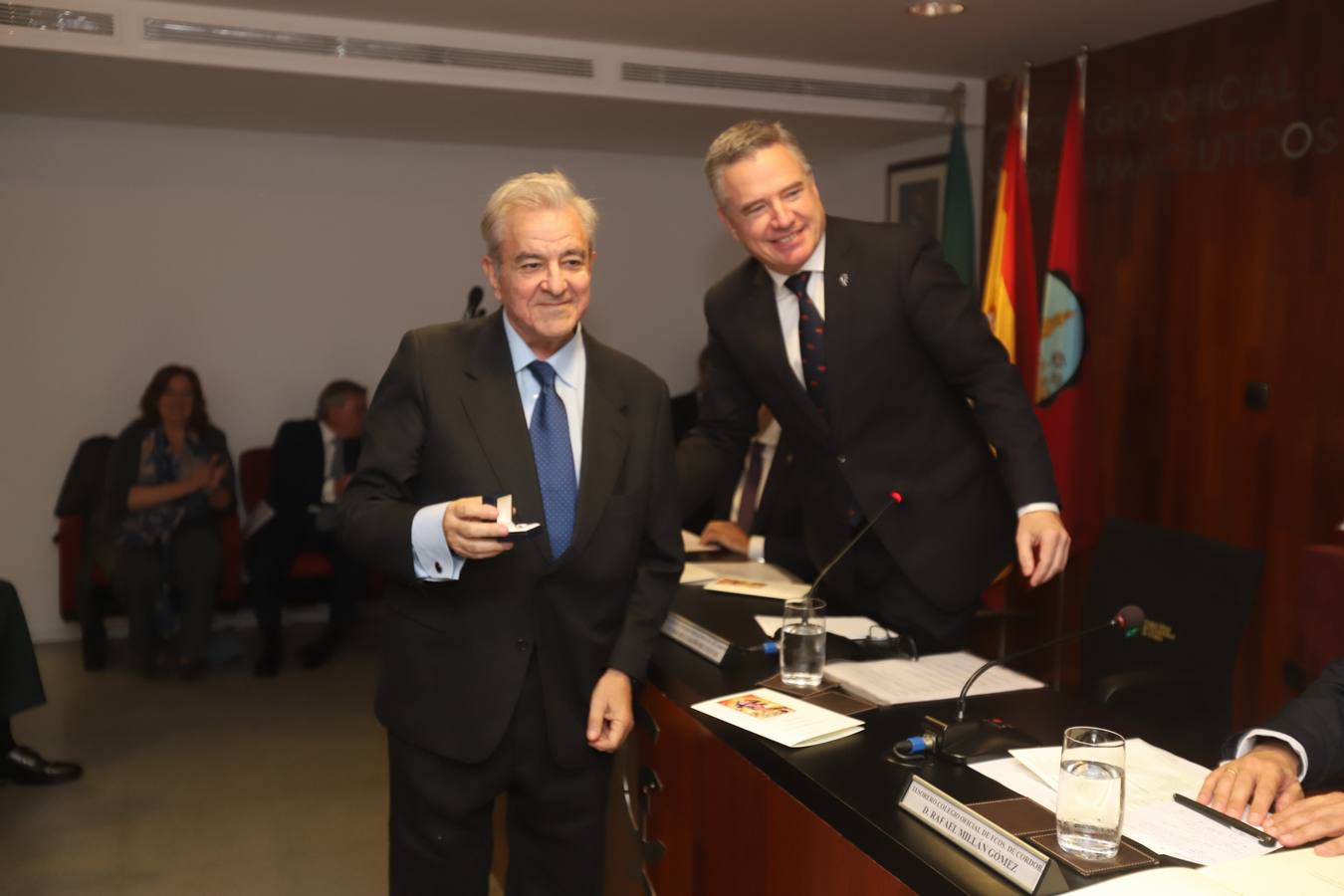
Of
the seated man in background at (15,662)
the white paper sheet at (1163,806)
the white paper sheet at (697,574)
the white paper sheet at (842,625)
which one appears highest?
the white paper sheet at (697,574)

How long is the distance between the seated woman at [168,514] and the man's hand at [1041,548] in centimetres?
420

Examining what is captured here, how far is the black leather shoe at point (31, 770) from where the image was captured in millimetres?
3844

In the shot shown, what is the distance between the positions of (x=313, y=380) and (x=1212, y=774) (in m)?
5.34

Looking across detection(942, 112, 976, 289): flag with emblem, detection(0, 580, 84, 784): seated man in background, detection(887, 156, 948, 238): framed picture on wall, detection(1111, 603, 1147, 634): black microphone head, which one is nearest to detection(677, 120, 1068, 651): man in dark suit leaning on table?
detection(1111, 603, 1147, 634): black microphone head

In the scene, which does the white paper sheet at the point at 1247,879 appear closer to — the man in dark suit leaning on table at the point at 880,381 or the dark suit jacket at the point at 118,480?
the man in dark suit leaning on table at the point at 880,381

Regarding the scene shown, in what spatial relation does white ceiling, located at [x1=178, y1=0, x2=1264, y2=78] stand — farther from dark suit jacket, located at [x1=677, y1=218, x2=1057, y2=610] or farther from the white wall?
dark suit jacket, located at [x1=677, y1=218, x2=1057, y2=610]

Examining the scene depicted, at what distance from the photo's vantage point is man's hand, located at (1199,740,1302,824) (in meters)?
1.39

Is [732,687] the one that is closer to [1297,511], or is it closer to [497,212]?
[497,212]

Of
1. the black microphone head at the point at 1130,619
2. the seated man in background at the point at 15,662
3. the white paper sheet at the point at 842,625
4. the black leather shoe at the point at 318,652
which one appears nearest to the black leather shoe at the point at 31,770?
the seated man in background at the point at 15,662

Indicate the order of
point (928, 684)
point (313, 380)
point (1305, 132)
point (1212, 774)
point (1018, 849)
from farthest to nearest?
point (313, 380) → point (1305, 132) → point (928, 684) → point (1212, 774) → point (1018, 849)

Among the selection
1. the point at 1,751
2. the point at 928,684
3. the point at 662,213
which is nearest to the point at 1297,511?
the point at 928,684

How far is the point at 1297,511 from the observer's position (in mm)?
3934

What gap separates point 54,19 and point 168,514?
85.1 inches

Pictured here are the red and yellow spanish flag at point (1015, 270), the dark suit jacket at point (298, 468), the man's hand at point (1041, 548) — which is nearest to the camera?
the man's hand at point (1041, 548)
